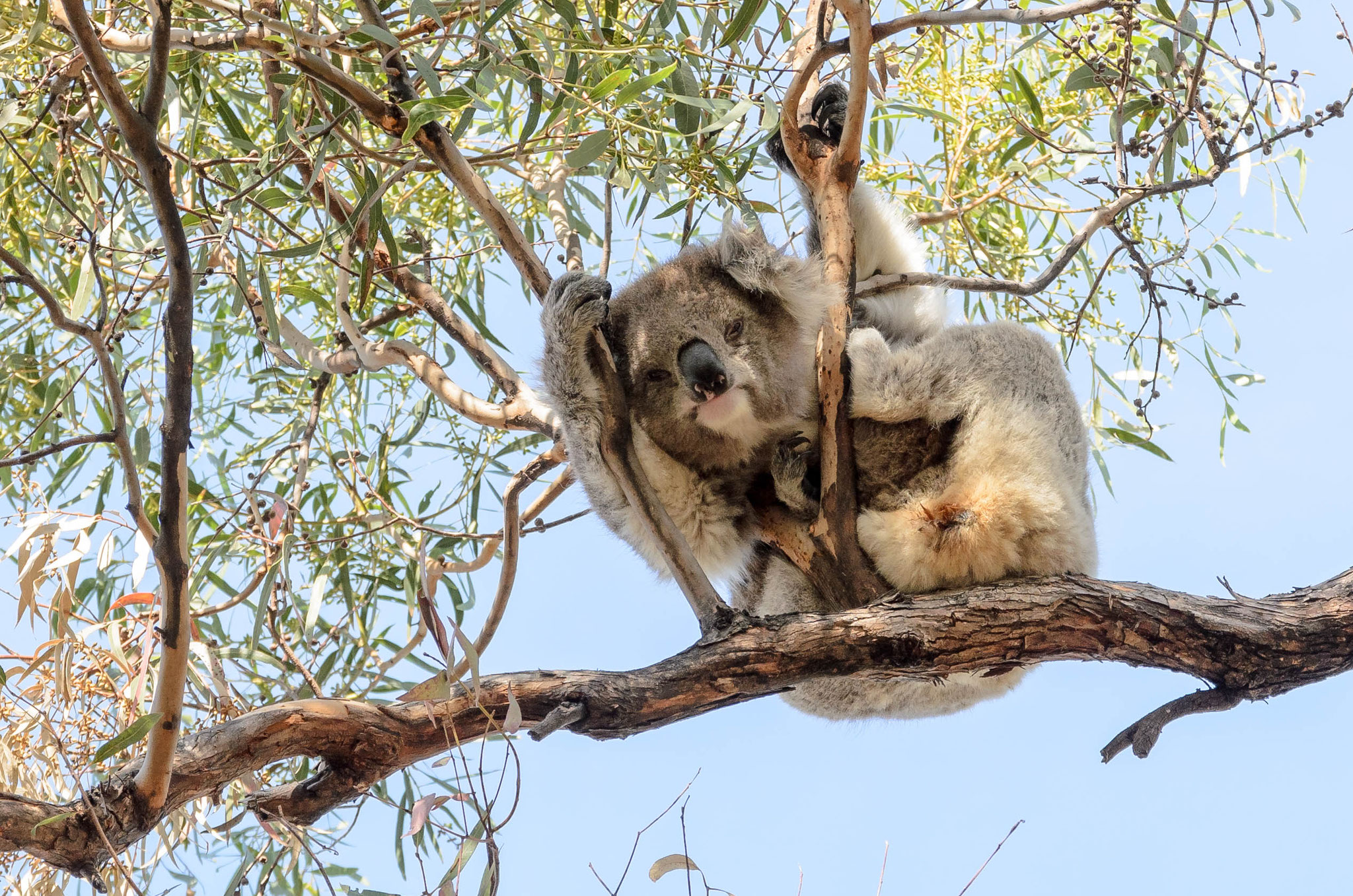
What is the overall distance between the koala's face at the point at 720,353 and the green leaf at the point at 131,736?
127 cm

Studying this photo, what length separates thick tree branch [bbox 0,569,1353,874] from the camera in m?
1.78

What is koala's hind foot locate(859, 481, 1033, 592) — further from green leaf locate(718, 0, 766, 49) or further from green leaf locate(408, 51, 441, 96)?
green leaf locate(408, 51, 441, 96)

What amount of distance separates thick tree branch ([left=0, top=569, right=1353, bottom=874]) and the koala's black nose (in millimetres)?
557

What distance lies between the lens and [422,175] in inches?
140

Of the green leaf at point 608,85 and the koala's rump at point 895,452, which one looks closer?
the green leaf at point 608,85

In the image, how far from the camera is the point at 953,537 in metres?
2.43

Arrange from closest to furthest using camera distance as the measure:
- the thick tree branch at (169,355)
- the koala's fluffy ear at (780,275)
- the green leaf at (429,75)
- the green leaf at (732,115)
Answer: the thick tree branch at (169,355)
the green leaf at (429,75)
the green leaf at (732,115)
the koala's fluffy ear at (780,275)

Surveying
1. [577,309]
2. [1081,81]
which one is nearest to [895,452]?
[577,309]

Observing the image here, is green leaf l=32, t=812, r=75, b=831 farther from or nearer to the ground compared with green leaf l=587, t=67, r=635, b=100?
nearer to the ground

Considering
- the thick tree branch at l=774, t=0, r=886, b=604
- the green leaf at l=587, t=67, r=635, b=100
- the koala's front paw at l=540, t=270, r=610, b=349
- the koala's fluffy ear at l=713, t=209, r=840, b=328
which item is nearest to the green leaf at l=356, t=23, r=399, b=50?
the green leaf at l=587, t=67, r=635, b=100

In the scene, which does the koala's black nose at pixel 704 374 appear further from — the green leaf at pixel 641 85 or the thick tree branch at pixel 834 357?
the green leaf at pixel 641 85

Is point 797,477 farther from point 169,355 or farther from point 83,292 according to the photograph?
point 83,292

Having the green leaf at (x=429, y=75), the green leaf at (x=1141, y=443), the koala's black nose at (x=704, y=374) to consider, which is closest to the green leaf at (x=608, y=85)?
the green leaf at (x=429, y=75)

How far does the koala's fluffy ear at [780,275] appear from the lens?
264cm
